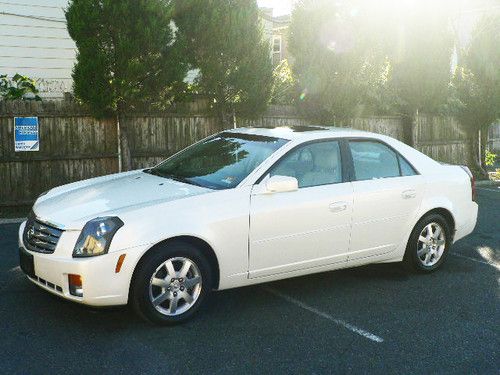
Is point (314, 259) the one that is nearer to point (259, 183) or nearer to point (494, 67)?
point (259, 183)

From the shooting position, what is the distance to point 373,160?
6270 mm

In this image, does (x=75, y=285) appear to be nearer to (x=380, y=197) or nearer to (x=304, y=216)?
(x=304, y=216)

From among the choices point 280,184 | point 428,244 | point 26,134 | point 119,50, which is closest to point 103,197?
point 280,184

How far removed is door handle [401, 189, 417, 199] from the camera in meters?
6.27

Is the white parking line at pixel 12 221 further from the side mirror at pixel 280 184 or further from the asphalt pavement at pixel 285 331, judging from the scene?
the side mirror at pixel 280 184

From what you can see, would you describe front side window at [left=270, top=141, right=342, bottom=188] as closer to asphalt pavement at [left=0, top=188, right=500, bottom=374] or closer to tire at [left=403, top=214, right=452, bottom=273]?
asphalt pavement at [left=0, top=188, right=500, bottom=374]

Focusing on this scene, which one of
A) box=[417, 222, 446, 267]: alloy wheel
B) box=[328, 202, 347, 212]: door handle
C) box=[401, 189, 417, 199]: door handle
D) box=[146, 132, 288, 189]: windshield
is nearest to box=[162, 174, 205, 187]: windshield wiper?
box=[146, 132, 288, 189]: windshield

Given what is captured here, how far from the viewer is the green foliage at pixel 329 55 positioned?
45.0ft

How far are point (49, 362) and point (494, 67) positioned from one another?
47.9 feet

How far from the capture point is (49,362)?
4.27 meters

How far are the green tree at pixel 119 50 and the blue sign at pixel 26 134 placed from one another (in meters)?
0.96

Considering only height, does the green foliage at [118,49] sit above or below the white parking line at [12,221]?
above

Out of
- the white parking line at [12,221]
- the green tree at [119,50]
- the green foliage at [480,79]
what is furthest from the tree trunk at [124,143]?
the green foliage at [480,79]

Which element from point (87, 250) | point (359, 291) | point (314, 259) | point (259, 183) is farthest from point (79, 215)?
point (359, 291)
